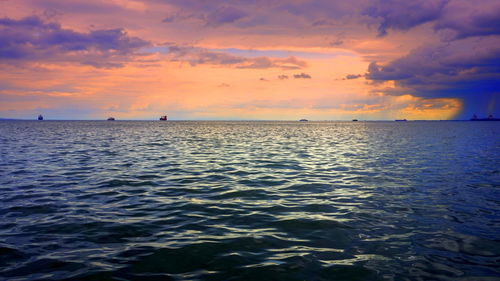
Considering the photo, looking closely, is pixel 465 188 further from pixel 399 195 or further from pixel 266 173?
pixel 266 173

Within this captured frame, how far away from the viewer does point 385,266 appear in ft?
26.3

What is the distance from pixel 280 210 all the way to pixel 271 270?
5481 mm

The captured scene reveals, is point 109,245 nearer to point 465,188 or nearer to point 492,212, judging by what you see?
point 492,212

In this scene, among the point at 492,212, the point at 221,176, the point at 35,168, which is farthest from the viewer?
the point at 35,168

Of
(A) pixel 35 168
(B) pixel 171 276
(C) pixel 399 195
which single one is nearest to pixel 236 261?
(B) pixel 171 276

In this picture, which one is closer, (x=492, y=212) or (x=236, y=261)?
(x=236, y=261)

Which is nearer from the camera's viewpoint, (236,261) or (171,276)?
(171,276)

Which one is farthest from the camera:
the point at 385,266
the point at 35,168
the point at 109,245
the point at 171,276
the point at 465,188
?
the point at 35,168

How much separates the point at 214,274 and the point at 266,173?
49.9 ft

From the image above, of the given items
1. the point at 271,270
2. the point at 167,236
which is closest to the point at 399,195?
the point at 271,270

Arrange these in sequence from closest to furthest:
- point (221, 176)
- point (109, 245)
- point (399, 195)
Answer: point (109, 245) → point (399, 195) → point (221, 176)

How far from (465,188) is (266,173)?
12042 millimetres

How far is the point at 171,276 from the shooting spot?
24.4 feet

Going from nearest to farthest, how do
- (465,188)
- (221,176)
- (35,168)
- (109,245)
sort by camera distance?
(109,245) < (465,188) < (221,176) < (35,168)
